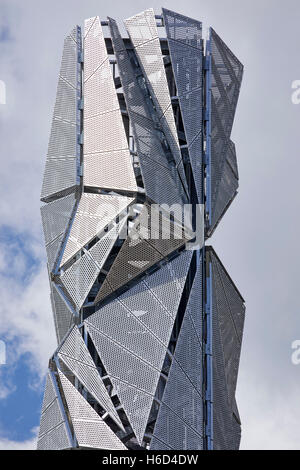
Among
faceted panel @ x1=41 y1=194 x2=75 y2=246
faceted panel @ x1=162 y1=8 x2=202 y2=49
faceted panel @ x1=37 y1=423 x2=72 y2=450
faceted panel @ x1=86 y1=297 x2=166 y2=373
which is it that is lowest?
faceted panel @ x1=37 y1=423 x2=72 y2=450

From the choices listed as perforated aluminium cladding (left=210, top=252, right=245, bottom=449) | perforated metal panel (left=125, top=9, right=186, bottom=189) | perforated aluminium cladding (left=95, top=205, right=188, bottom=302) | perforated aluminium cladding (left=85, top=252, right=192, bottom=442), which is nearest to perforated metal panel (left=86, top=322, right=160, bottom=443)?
perforated aluminium cladding (left=85, top=252, right=192, bottom=442)

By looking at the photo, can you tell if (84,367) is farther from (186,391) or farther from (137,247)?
(137,247)

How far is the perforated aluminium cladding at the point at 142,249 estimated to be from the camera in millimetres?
63938

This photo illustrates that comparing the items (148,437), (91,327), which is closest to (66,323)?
(91,327)

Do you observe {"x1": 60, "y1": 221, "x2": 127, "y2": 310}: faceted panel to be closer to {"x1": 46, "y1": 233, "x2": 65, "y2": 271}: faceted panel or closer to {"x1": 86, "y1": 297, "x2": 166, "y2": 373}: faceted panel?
{"x1": 46, "y1": 233, "x2": 65, "y2": 271}: faceted panel

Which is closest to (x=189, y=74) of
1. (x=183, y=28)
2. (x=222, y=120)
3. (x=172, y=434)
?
(x=183, y=28)

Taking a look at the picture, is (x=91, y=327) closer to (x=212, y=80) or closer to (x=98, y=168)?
(x=98, y=168)

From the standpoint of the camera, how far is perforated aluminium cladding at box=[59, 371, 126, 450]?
60.0 m

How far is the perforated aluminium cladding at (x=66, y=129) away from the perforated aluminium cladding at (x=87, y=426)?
38.4 ft

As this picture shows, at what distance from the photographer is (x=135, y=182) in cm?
6519

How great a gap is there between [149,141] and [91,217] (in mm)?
5507

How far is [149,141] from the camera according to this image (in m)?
67.4

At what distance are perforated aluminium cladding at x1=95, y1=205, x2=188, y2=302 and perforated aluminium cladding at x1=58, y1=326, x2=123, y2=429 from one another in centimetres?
244

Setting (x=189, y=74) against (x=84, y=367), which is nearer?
(x=84, y=367)
